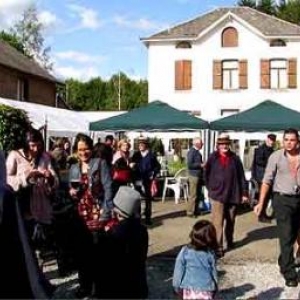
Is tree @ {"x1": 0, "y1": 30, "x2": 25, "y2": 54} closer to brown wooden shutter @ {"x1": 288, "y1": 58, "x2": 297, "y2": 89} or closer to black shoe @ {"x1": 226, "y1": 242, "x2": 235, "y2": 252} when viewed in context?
brown wooden shutter @ {"x1": 288, "y1": 58, "x2": 297, "y2": 89}

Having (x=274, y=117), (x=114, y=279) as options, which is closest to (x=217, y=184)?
(x=114, y=279)

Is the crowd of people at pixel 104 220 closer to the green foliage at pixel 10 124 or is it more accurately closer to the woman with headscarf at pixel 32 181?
the woman with headscarf at pixel 32 181

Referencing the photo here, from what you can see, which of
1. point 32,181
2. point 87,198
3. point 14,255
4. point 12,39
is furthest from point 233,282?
point 12,39

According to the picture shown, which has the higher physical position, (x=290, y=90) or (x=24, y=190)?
(x=290, y=90)

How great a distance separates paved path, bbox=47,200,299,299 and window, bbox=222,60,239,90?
30334mm

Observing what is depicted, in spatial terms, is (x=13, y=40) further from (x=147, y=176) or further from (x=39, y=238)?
(x=39, y=238)

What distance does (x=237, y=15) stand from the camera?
149 feet

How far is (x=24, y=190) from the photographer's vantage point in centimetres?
793

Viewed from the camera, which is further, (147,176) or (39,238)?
(147,176)

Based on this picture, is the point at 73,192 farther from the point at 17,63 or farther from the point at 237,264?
the point at 17,63

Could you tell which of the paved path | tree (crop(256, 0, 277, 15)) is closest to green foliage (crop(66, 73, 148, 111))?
tree (crop(256, 0, 277, 15))

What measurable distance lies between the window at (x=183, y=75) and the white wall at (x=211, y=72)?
23 cm

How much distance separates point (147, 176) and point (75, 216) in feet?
20.4

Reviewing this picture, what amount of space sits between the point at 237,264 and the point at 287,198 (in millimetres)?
1599
